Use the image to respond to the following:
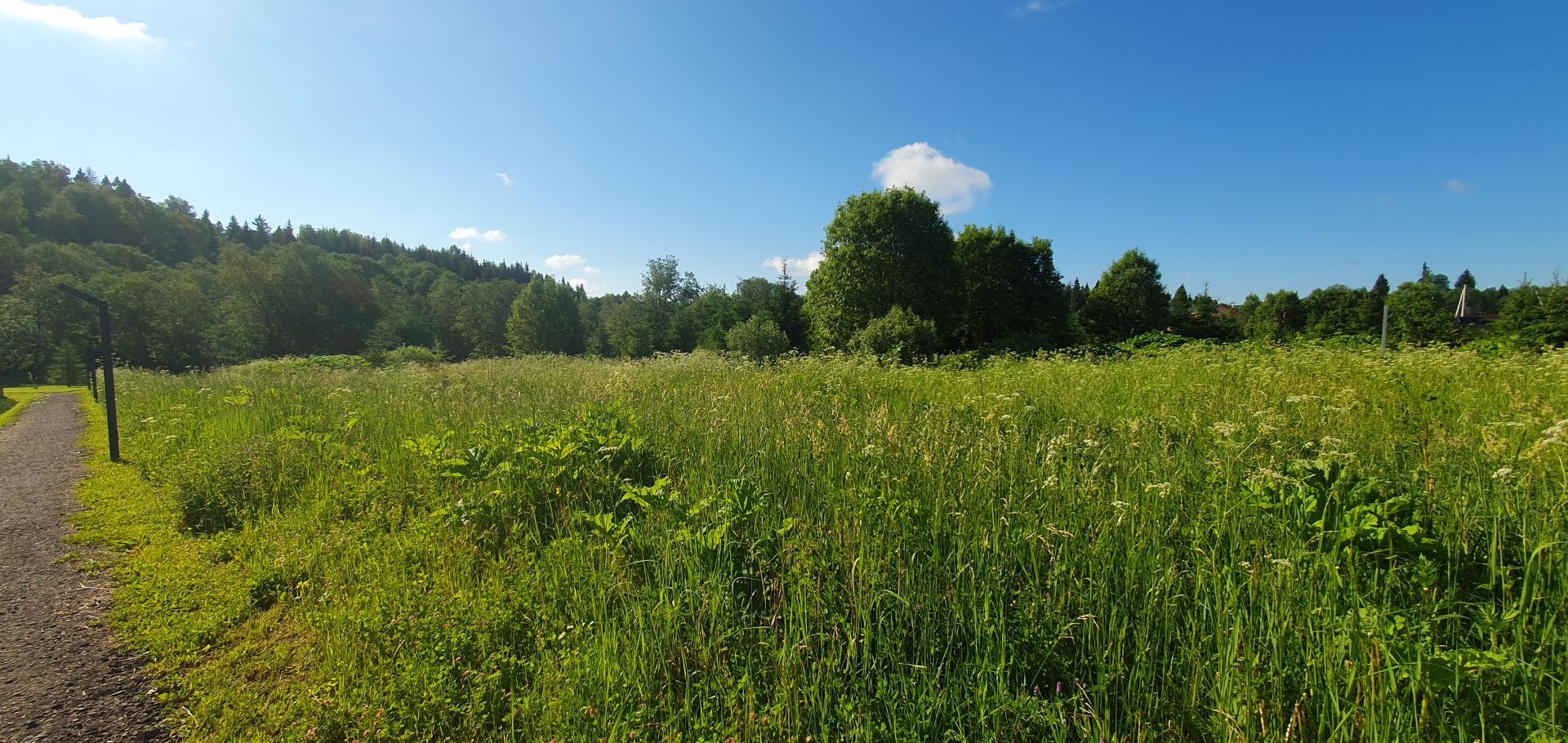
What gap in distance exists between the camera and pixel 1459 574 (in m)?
2.08

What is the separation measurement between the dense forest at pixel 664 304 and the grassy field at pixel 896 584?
15.7m

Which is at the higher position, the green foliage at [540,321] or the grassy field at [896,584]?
the green foliage at [540,321]

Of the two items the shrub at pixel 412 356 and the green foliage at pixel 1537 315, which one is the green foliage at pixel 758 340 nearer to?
the shrub at pixel 412 356

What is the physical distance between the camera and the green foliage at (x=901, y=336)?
21.6 m

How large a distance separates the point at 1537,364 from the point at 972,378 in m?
6.56

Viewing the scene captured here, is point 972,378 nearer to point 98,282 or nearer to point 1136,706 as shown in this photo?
point 1136,706

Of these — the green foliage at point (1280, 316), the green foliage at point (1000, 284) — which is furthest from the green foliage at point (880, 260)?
the green foliage at point (1280, 316)

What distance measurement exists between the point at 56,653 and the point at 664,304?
6839 centimetres

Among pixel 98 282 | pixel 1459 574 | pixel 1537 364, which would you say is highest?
pixel 98 282

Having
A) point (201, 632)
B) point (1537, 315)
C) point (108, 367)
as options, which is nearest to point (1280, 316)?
point (1537, 315)

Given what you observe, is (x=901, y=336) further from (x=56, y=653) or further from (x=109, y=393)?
(x=56, y=653)

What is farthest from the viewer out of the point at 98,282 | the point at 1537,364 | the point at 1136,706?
the point at 98,282

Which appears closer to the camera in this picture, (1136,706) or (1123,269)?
(1136,706)

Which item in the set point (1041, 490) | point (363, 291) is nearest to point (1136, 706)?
point (1041, 490)
